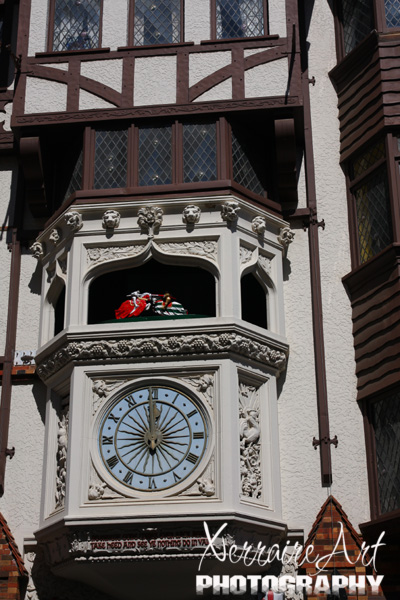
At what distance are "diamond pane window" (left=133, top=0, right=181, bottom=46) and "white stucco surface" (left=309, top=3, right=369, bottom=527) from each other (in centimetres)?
229

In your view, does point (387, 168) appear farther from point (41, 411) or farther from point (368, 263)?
point (41, 411)

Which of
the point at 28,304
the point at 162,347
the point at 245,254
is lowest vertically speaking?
the point at 162,347

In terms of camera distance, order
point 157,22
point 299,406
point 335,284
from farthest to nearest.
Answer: point 157,22, point 335,284, point 299,406

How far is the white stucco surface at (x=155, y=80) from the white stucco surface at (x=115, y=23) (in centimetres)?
58

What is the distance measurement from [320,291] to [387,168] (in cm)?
202

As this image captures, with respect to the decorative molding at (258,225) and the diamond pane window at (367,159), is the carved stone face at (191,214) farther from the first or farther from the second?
the diamond pane window at (367,159)

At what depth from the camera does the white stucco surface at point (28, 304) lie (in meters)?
16.4

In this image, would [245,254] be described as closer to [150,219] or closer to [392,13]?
[150,219]

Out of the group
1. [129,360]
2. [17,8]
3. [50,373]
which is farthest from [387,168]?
[17,8]

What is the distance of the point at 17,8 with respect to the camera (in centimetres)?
1900

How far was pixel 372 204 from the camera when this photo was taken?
640 inches

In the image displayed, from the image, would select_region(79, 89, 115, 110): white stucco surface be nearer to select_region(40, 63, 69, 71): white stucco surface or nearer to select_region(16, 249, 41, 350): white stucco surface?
select_region(40, 63, 69, 71): white stucco surface

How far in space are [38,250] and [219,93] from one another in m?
3.60

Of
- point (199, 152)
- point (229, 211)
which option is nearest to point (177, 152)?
point (199, 152)
